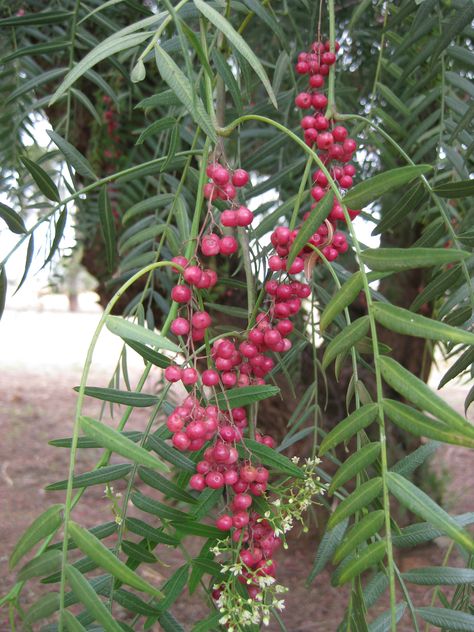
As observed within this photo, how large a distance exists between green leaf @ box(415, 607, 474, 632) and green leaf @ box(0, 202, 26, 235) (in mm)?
561

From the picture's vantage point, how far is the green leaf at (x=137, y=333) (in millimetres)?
443

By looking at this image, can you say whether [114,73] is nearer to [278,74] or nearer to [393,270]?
[278,74]

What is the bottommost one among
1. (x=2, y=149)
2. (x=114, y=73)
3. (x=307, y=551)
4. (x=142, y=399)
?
(x=307, y=551)

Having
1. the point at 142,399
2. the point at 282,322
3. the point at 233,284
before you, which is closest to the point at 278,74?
the point at 233,284

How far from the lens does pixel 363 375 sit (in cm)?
197

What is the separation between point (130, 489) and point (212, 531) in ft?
0.33

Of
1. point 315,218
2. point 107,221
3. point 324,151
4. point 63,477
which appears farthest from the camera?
point 63,477

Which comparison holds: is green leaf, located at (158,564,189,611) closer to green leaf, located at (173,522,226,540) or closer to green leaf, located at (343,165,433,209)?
green leaf, located at (173,522,226,540)

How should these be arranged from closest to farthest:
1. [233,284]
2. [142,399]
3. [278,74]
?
[142,399] < [233,284] < [278,74]

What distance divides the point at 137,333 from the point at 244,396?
5.6 inches

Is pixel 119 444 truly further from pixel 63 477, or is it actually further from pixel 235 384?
pixel 63 477

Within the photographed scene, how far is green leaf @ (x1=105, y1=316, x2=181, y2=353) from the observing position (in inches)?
17.4

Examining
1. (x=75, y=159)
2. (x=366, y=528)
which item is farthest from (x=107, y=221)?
(x=366, y=528)

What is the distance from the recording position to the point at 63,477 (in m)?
2.86
